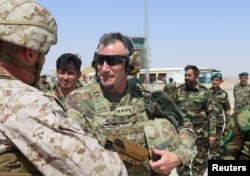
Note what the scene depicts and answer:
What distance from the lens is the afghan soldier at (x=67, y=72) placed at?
16.3ft

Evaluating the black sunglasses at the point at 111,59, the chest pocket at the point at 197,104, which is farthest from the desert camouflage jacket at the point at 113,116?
the chest pocket at the point at 197,104

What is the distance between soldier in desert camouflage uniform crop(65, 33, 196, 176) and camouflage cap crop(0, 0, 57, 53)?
1164mm

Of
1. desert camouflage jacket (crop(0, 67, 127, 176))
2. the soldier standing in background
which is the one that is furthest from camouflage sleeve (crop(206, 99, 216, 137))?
desert camouflage jacket (crop(0, 67, 127, 176))

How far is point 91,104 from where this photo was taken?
283cm

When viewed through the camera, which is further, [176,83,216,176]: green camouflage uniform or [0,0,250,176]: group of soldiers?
[176,83,216,176]: green camouflage uniform

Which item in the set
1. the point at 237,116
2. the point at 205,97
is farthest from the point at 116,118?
the point at 205,97

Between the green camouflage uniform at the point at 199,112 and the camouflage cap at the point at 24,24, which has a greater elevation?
the camouflage cap at the point at 24,24

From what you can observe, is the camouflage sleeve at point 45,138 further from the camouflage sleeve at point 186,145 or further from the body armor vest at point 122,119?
the camouflage sleeve at point 186,145

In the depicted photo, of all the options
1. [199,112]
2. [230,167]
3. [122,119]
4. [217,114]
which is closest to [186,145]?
[230,167]

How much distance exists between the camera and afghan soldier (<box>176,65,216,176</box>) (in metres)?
8.02

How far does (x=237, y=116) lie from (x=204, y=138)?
18.2 feet

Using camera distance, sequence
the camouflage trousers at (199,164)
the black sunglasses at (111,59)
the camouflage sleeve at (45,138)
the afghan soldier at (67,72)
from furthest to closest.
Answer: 1. the camouflage trousers at (199,164)
2. the afghan soldier at (67,72)
3. the black sunglasses at (111,59)
4. the camouflage sleeve at (45,138)

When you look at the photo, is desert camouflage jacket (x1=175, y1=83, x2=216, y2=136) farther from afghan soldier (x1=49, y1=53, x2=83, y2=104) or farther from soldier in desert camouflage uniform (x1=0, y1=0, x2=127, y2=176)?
soldier in desert camouflage uniform (x1=0, y1=0, x2=127, y2=176)

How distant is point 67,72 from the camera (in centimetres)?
500
